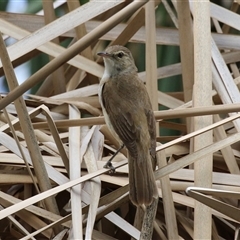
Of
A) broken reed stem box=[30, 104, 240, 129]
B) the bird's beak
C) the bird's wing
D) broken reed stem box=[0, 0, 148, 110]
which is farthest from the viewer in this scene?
the bird's beak

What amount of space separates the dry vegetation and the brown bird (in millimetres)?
59

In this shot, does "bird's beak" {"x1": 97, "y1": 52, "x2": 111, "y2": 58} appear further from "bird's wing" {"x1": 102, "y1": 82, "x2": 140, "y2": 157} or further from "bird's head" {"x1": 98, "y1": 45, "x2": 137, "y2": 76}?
"bird's wing" {"x1": 102, "y1": 82, "x2": 140, "y2": 157}

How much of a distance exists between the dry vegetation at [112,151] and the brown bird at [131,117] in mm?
59

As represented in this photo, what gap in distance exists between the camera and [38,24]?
9.42ft

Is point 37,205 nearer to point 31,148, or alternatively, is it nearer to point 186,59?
point 31,148

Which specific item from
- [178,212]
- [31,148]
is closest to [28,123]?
[31,148]

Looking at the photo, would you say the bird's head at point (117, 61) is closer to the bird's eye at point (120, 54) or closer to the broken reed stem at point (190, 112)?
the bird's eye at point (120, 54)

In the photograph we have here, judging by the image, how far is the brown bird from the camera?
6.39 ft

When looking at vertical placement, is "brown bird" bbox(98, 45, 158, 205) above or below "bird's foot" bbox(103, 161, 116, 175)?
above

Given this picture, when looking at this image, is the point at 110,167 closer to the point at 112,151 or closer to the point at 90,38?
the point at 112,151

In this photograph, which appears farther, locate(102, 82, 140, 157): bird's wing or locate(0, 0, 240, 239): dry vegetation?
locate(102, 82, 140, 157): bird's wing

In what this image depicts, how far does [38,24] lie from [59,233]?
1257mm

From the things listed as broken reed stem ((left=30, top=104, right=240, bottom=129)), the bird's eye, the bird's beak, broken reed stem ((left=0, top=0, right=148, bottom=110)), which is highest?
the bird's eye

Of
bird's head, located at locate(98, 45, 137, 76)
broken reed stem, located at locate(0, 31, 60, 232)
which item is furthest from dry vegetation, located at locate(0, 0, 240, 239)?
bird's head, located at locate(98, 45, 137, 76)
